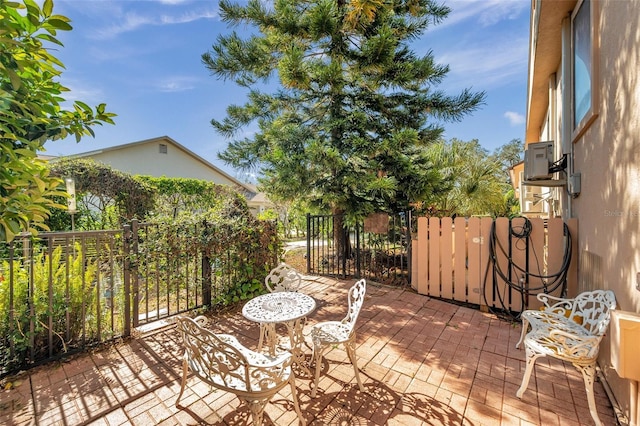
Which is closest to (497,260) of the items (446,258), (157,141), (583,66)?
(446,258)

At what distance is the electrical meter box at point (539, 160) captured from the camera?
14.2 ft

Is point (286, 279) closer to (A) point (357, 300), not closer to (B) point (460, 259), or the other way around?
(A) point (357, 300)

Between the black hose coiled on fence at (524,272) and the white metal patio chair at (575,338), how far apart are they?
111 centimetres

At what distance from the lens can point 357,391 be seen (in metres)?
2.37

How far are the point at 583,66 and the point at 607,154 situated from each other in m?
1.88

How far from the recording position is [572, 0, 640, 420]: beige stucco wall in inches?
76.2

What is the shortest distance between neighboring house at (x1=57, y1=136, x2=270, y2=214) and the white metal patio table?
9.86 m

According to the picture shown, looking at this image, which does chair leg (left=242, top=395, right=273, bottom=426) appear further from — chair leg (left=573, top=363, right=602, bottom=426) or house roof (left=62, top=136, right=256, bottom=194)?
house roof (left=62, top=136, right=256, bottom=194)

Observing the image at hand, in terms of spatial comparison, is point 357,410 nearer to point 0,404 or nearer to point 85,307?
point 0,404

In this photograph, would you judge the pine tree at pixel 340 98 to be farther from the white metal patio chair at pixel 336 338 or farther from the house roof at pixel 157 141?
the house roof at pixel 157 141

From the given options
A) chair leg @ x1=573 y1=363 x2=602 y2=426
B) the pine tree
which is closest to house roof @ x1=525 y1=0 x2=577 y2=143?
the pine tree

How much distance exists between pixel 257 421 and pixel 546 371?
295 cm

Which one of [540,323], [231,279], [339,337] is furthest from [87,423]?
[540,323]

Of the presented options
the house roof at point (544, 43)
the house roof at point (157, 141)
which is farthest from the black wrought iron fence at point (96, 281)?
the house roof at point (157, 141)
